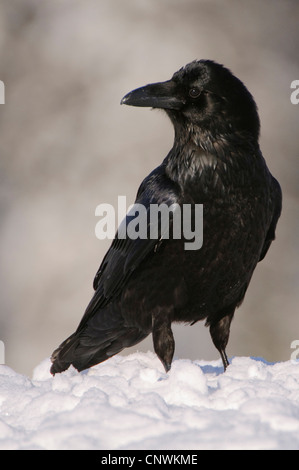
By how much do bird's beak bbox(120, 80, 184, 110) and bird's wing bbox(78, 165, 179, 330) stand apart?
396 mm

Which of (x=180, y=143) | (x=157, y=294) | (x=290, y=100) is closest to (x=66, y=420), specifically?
(x=157, y=294)

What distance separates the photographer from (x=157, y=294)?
3750 millimetres

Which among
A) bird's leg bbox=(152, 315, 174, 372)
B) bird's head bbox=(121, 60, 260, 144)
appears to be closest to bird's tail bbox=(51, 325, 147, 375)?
bird's leg bbox=(152, 315, 174, 372)

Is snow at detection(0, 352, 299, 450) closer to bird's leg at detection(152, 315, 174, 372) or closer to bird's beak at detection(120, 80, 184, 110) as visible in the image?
bird's leg at detection(152, 315, 174, 372)

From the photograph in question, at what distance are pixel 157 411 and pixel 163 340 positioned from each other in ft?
3.90

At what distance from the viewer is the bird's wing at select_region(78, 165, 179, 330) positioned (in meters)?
3.76

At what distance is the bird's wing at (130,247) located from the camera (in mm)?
3756

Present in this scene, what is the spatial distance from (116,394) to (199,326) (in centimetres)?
519

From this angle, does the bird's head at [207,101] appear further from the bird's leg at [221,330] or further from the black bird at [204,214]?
the bird's leg at [221,330]

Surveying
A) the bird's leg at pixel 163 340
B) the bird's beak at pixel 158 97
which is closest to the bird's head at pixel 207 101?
the bird's beak at pixel 158 97

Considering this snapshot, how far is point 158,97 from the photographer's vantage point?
12.8 ft

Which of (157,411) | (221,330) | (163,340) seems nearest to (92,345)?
(163,340)

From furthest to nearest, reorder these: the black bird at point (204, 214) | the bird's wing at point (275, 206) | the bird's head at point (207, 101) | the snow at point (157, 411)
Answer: the bird's wing at point (275, 206) → the bird's head at point (207, 101) → the black bird at point (204, 214) → the snow at point (157, 411)
